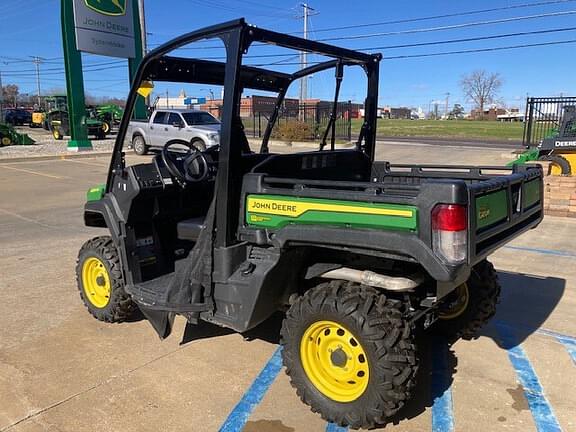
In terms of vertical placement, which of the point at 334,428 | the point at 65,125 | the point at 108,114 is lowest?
the point at 334,428

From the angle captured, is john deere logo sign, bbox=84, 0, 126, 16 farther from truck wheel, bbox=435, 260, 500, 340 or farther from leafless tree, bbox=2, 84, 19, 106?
leafless tree, bbox=2, 84, 19, 106

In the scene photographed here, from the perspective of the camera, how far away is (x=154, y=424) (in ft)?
9.78

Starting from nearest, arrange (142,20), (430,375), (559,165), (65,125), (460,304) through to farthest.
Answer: (430,375), (460,304), (559,165), (142,20), (65,125)

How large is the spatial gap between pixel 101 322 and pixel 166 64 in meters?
2.23

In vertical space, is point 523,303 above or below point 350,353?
below

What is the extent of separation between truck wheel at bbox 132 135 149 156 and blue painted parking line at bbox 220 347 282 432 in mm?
16750

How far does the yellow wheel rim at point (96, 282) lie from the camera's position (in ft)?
14.4

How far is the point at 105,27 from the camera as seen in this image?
21109 millimetres

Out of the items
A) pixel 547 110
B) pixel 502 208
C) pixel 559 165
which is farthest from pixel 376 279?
pixel 547 110

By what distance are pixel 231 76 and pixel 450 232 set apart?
1582 mm

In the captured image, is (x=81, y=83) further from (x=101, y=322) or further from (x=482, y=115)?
(x=482, y=115)

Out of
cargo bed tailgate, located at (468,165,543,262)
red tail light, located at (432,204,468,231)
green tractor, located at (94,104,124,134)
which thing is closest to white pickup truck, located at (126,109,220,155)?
green tractor, located at (94,104,124,134)

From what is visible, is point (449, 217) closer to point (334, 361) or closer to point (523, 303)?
point (334, 361)

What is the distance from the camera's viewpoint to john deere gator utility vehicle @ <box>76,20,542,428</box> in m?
2.72
